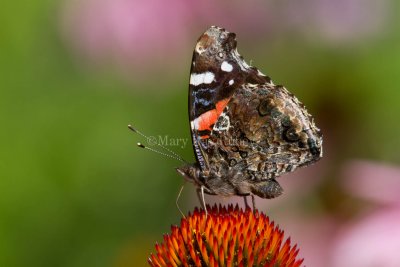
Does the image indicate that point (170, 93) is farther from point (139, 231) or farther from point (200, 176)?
point (200, 176)

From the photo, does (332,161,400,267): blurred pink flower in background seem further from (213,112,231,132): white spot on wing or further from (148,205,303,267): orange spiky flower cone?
(213,112,231,132): white spot on wing

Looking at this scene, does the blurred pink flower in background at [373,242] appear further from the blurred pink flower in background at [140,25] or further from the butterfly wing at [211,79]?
the blurred pink flower in background at [140,25]

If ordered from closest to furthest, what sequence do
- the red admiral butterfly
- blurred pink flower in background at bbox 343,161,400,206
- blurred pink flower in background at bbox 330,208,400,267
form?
Answer: 1. blurred pink flower in background at bbox 330,208,400,267
2. blurred pink flower in background at bbox 343,161,400,206
3. the red admiral butterfly

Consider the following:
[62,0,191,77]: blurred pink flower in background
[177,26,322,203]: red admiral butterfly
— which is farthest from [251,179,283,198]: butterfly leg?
[62,0,191,77]: blurred pink flower in background

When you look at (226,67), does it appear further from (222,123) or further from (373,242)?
(373,242)

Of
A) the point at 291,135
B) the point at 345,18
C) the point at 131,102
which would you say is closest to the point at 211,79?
the point at 291,135

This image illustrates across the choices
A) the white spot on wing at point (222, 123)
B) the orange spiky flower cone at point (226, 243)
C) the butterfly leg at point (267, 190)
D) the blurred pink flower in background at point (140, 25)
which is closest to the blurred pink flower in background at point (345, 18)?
the blurred pink flower in background at point (140, 25)

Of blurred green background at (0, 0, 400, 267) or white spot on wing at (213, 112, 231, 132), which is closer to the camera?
white spot on wing at (213, 112, 231, 132)

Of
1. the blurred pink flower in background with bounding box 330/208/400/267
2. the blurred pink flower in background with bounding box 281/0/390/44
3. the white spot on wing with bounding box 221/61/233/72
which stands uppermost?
the blurred pink flower in background with bounding box 281/0/390/44
